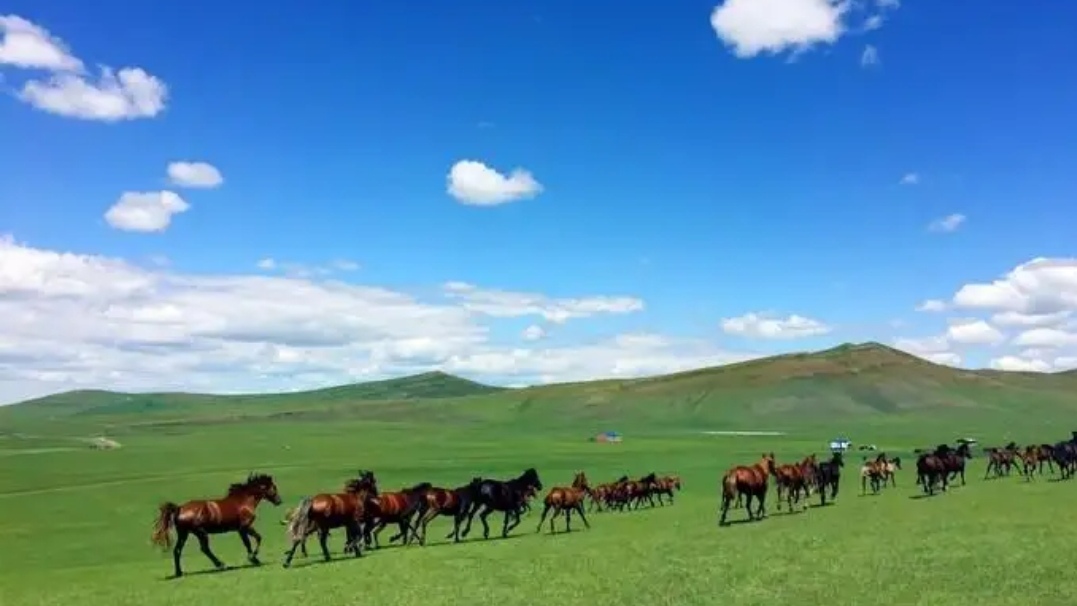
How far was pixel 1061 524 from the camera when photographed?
79.9 ft

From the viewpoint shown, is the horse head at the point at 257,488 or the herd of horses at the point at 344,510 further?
the horse head at the point at 257,488

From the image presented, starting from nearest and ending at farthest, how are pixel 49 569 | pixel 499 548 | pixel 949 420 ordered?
1. pixel 499 548
2. pixel 49 569
3. pixel 949 420

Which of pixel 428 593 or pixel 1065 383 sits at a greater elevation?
pixel 1065 383

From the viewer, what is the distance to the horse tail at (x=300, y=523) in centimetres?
2608

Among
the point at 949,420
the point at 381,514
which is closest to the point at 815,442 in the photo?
the point at 949,420

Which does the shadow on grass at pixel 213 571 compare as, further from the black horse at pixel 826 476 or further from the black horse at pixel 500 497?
the black horse at pixel 826 476

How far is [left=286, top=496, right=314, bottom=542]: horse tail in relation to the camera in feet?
85.6

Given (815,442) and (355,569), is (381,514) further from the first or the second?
(815,442)

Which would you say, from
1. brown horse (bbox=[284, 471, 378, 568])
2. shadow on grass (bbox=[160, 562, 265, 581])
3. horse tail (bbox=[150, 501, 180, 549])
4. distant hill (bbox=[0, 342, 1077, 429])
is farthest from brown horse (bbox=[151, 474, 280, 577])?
distant hill (bbox=[0, 342, 1077, 429])

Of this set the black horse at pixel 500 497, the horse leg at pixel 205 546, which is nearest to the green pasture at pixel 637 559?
the horse leg at pixel 205 546

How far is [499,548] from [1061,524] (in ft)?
47.1

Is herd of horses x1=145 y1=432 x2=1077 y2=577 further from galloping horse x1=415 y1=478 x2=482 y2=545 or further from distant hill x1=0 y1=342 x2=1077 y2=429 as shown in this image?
distant hill x1=0 y1=342 x2=1077 y2=429

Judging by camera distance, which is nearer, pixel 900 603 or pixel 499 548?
pixel 900 603

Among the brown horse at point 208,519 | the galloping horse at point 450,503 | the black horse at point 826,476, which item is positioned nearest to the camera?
the brown horse at point 208,519
